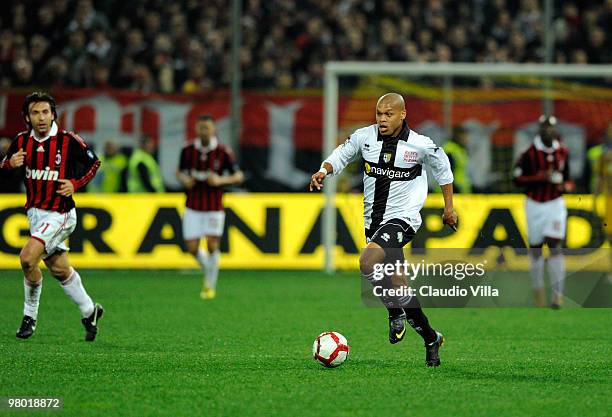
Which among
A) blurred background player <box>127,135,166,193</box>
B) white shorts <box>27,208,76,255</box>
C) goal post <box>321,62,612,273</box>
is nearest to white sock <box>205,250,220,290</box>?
goal post <box>321,62,612,273</box>

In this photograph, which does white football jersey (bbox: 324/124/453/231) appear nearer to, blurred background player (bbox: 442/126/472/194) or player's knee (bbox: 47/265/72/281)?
player's knee (bbox: 47/265/72/281)

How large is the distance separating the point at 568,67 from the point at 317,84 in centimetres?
576

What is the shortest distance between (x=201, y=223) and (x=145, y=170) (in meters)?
4.26

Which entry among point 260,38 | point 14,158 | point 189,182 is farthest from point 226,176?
point 260,38

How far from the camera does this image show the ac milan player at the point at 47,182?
1009cm

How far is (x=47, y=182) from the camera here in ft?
33.4

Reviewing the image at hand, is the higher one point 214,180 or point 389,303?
point 214,180

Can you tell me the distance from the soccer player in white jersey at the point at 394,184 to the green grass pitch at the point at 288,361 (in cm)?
43

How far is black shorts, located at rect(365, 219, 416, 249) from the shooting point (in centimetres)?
867

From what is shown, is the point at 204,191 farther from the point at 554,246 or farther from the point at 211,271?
the point at 554,246

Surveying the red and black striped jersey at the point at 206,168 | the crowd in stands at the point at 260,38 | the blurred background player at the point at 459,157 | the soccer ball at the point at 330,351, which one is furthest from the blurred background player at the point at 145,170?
the soccer ball at the point at 330,351

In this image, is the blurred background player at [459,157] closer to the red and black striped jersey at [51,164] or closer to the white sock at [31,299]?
the red and black striped jersey at [51,164]

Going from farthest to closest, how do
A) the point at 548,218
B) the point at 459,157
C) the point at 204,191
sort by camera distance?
the point at 459,157 < the point at 204,191 < the point at 548,218

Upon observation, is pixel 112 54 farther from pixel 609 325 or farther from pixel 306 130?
pixel 609 325
